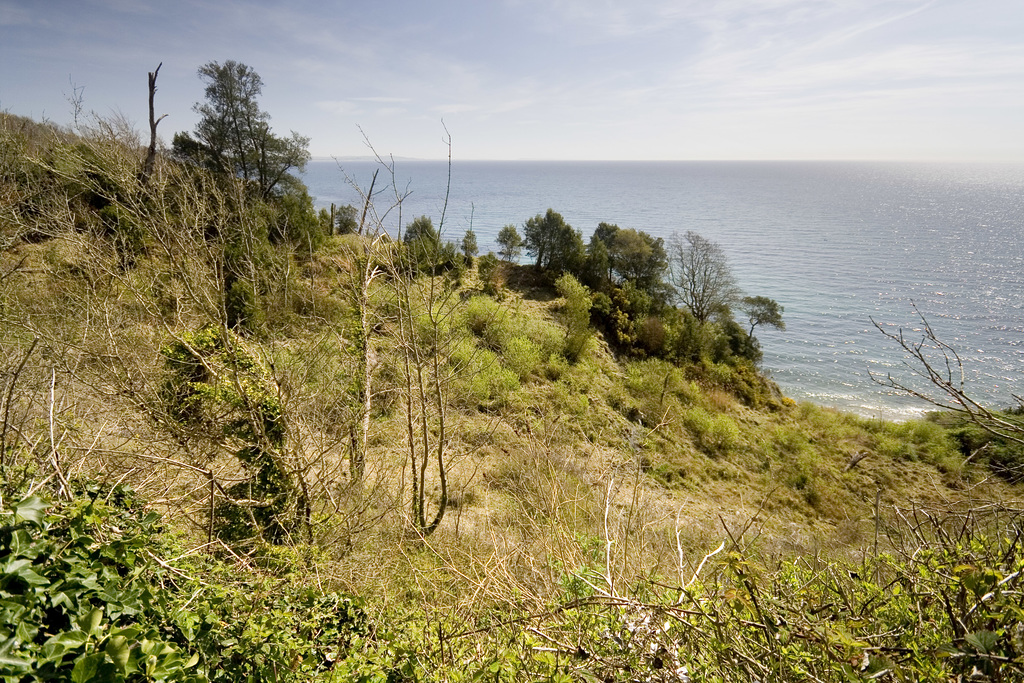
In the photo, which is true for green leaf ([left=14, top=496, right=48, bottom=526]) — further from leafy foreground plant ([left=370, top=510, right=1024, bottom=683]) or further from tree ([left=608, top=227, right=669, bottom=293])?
tree ([left=608, top=227, right=669, bottom=293])

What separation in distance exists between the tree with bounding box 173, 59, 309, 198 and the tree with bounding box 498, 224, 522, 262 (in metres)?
10.4

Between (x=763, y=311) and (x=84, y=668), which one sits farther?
(x=763, y=311)

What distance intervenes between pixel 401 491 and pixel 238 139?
15612 millimetres

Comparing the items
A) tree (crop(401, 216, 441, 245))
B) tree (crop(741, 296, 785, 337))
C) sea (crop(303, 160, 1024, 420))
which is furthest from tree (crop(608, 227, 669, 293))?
tree (crop(401, 216, 441, 245))

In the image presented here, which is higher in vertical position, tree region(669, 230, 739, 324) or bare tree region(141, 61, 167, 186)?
bare tree region(141, 61, 167, 186)

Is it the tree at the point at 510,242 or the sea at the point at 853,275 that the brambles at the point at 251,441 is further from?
the tree at the point at 510,242

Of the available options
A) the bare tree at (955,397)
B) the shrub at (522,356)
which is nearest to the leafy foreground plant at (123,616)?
the bare tree at (955,397)

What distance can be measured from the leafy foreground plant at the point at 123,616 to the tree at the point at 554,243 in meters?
19.3

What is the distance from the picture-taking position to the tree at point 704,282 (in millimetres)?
21812

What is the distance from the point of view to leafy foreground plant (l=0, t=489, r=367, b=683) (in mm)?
1315

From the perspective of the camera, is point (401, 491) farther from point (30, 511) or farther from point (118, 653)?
point (118, 653)

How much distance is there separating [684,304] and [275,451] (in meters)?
22.1

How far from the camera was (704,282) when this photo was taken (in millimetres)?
21984

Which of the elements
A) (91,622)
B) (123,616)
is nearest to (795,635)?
(91,622)
